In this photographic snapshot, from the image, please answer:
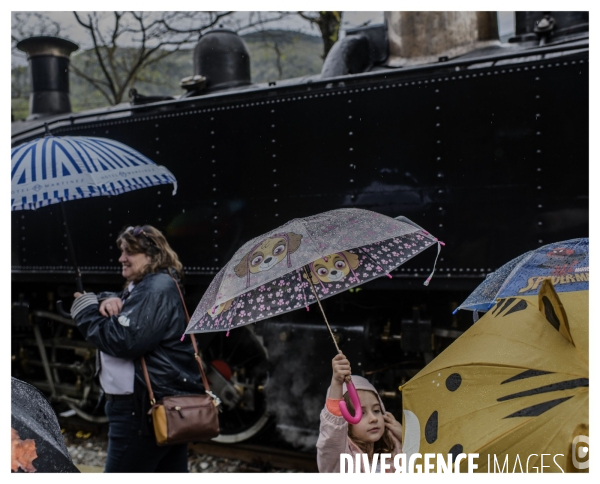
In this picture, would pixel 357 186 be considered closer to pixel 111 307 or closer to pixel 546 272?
pixel 111 307

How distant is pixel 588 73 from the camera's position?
3.09 m

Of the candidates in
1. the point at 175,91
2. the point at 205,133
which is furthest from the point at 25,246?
the point at 175,91

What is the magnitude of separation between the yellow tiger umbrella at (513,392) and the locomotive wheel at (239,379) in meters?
2.60

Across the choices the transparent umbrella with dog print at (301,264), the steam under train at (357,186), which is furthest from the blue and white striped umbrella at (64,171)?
the transparent umbrella with dog print at (301,264)

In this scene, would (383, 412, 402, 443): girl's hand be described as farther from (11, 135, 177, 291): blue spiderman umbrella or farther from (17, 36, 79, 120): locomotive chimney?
(17, 36, 79, 120): locomotive chimney

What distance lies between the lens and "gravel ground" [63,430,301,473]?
412 centimetres

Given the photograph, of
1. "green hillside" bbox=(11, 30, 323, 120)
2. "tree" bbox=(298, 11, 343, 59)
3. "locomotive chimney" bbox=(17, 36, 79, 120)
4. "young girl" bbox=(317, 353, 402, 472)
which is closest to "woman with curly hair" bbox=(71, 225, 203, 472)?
"young girl" bbox=(317, 353, 402, 472)

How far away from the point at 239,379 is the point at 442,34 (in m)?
2.72

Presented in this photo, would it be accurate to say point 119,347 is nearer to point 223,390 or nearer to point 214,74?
point 223,390

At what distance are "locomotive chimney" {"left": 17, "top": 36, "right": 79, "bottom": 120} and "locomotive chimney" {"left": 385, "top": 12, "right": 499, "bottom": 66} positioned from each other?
4121 millimetres

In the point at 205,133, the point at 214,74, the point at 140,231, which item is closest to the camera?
the point at 140,231

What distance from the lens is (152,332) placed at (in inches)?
102

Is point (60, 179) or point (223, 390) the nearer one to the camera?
point (60, 179)

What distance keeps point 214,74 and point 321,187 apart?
2.42 meters
